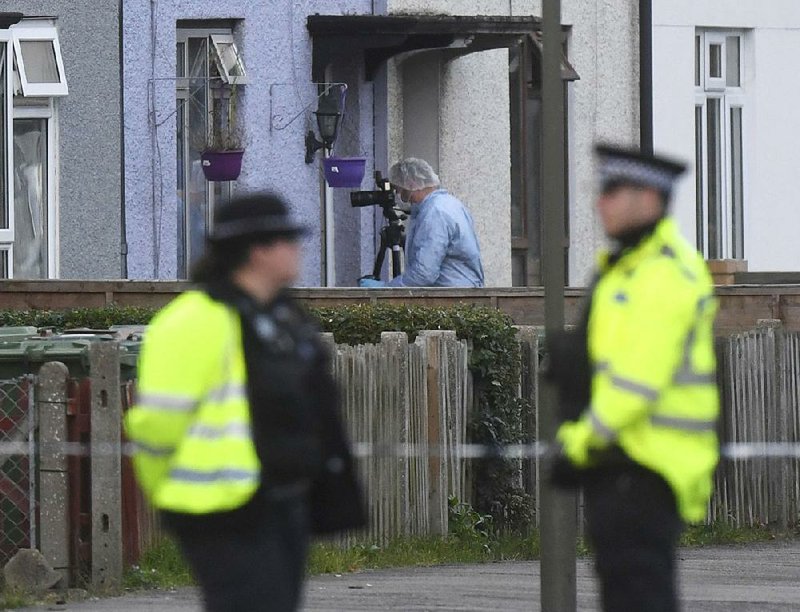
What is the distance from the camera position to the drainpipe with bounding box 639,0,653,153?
799 inches

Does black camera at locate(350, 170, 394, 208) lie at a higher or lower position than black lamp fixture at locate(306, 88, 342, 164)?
lower

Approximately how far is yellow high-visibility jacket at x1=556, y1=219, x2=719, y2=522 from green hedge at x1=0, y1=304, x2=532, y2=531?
19.6 ft

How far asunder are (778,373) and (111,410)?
4857 millimetres

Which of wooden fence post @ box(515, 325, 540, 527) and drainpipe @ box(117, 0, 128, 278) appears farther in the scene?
drainpipe @ box(117, 0, 128, 278)

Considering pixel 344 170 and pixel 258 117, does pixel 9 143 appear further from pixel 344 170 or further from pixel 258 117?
pixel 344 170

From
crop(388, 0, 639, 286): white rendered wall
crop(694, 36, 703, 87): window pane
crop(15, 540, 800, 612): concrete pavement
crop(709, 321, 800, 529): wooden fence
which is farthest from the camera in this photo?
crop(694, 36, 703, 87): window pane

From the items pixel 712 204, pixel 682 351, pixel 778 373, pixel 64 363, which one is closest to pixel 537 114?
pixel 712 204

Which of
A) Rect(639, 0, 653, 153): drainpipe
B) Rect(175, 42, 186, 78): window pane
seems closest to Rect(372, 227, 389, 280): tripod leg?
Rect(175, 42, 186, 78): window pane

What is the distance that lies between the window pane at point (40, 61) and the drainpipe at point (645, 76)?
262 inches

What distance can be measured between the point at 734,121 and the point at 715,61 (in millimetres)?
708

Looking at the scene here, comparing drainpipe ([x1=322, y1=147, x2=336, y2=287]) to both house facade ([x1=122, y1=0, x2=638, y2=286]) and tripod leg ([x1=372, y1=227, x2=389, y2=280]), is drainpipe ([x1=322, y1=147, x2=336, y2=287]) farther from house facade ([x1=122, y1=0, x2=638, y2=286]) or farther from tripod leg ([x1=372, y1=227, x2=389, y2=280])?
tripod leg ([x1=372, y1=227, x2=389, y2=280])

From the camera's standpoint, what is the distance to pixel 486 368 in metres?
11.3

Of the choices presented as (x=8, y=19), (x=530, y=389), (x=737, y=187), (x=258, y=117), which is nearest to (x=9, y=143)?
(x=8, y=19)

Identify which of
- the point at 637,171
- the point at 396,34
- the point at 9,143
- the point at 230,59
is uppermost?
the point at 396,34
